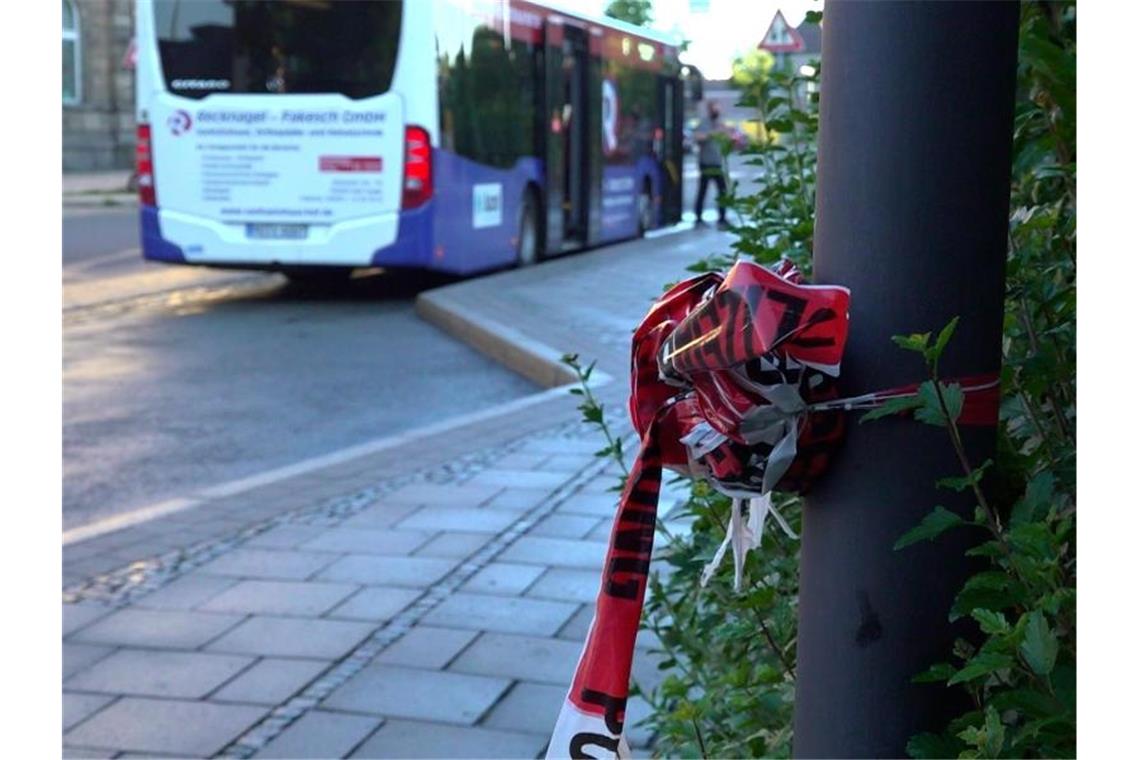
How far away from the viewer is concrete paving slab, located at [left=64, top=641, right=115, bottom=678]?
4.42 m

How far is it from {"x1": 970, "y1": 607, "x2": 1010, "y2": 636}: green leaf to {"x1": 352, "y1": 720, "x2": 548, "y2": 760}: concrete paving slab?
238cm

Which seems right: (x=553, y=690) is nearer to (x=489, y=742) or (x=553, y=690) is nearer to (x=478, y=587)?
(x=489, y=742)

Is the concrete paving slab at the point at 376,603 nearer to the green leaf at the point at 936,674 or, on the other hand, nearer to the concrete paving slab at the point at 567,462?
the concrete paving slab at the point at 567,462

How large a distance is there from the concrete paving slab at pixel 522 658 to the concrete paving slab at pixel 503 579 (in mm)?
472

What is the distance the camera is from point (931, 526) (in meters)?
1.54

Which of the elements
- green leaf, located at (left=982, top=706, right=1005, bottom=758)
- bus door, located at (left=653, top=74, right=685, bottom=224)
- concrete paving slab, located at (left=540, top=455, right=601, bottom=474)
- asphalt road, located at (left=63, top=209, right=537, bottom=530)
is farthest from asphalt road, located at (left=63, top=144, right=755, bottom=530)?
bus door, located at (left=653, top=74, right=685, bottom=224)

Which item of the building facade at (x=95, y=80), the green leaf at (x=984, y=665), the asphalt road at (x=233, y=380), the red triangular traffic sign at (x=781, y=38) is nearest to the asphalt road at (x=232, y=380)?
the asphalt road at (x=233, y=380)

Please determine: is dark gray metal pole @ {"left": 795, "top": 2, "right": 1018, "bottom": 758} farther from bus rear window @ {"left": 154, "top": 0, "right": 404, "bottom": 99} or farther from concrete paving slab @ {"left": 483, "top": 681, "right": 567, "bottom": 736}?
bus rear window @ {"left": 154, "top": 0, "right": 404, "bottom": 99}

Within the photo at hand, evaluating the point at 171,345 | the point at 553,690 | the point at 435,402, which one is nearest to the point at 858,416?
the point at 553,690

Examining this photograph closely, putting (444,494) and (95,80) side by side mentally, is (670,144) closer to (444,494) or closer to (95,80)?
(444,494)

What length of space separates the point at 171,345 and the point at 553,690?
8.21 meters
